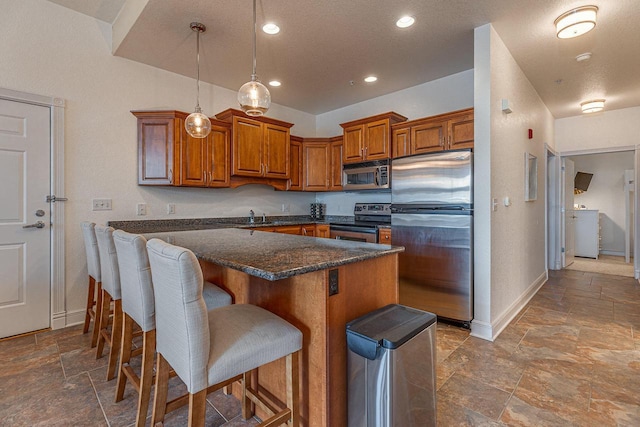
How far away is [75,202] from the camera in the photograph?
297 centimetres

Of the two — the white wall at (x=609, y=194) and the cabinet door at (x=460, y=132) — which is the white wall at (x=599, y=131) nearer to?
the white wall at (x=609, y=194)

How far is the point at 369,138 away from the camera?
405 centimetres

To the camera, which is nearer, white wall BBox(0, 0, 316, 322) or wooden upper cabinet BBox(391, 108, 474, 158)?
white wall BBox(0, 0, 316, 322)

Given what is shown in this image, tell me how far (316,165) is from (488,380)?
11.6 ft

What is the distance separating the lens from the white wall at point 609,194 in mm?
6645

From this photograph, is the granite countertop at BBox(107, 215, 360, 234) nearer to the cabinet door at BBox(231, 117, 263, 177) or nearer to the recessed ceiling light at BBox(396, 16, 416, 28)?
the cabinet door at BBox(231, 117, 263, 177)

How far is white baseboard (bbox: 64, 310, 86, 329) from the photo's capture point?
9.68 feet

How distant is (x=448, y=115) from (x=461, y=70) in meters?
0.90

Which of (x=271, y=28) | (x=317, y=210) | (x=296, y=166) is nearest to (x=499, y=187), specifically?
(x=271, y=28)

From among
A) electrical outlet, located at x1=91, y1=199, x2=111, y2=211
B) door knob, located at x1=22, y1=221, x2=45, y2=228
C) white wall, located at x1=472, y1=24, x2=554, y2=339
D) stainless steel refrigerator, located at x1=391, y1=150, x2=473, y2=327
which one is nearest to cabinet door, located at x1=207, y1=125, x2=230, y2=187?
electrical outlet, located at x1=91, y1=199, x2=111, y2=211

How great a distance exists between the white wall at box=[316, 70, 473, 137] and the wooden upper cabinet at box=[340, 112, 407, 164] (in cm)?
32

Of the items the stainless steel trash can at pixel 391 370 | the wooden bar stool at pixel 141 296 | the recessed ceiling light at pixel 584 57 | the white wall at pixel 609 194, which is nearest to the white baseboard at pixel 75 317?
the wooden bar stool at pixel 141 296

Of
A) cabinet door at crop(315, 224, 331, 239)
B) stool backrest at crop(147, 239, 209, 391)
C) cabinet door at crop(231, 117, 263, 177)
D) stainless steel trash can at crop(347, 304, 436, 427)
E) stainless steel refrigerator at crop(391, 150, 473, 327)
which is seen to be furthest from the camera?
cabinet door at crop(315, 224, 331, 239)

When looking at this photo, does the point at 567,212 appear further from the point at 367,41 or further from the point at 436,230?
the point at 367,41
